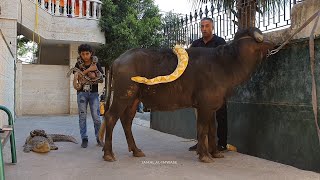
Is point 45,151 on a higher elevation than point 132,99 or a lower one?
lower

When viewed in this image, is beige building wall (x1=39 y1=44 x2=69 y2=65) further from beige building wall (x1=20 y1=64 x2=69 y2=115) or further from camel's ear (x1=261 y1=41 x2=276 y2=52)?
camel's ear (x1=261 y1=41 x2=276 y2=52)

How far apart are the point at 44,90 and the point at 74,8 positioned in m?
3.51

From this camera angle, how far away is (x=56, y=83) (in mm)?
15211

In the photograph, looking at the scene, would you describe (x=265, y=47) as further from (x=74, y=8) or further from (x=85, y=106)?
(x=74, y=8)

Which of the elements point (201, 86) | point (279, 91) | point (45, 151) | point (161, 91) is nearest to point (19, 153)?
point (45, 151)

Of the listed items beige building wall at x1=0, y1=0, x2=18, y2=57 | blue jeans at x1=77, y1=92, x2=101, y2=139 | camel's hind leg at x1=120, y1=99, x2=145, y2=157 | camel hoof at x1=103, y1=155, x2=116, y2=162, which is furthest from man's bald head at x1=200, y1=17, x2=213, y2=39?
beige building wall at x1=0, y1=0, x2=18, y2=57

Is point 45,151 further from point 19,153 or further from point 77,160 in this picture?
point 77,160

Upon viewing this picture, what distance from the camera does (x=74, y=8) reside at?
47.9 feet

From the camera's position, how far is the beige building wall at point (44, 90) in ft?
48.3

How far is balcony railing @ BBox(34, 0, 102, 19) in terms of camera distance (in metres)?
14.2

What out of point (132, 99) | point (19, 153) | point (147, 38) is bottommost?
point (19, 153)

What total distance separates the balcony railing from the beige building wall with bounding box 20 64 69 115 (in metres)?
2.30

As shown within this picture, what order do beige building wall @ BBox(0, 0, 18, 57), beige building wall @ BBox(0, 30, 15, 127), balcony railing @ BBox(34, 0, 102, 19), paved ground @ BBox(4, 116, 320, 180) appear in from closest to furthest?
paved ground @ BBox(4, 116, 320, 180) < beige building wall @ BBox(0, 30, 15, 127) < beige building wall @ BBox(0, 0, 18, 57) < balcony railing @ BBox(34, 0, 102, 19)

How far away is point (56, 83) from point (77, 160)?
35.3 ft
